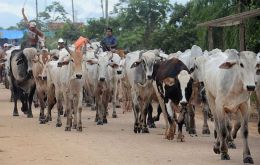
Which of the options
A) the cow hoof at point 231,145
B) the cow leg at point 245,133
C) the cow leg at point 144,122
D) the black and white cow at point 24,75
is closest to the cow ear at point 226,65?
the cow leg at point 245,133

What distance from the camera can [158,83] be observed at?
43.7 ft

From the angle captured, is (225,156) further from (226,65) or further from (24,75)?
(24,75)

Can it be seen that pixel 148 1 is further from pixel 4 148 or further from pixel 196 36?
pixel 4 148

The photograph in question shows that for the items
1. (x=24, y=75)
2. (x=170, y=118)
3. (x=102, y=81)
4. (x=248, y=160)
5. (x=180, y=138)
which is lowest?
(x=248, y=160)

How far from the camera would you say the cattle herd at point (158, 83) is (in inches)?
395

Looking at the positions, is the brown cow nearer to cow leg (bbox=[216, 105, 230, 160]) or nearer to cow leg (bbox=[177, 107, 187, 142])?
cow leg (bbox=[177, 107, 187, 142])

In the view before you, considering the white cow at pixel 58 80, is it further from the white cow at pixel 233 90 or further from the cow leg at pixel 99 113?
the white cow at pixel 233 90

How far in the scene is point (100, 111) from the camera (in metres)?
16.2

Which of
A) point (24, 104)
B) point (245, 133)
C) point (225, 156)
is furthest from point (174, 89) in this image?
point (24, 104)

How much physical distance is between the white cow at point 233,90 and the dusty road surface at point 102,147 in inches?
15.0

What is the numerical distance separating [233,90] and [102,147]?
2.78 metres

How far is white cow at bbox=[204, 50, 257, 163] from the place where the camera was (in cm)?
964

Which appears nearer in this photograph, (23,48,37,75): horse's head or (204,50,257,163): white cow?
(204,50,257,163): white cow

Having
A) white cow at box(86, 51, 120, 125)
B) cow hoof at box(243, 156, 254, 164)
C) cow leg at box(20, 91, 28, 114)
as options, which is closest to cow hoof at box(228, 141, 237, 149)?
cow hoof at box(243, 156, 254, 164)
